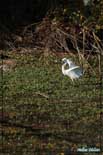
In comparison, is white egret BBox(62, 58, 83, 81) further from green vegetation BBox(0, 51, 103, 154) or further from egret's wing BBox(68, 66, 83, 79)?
green vegetation BBox(0, 51, 103, 154)

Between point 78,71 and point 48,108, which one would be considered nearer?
point 48,108

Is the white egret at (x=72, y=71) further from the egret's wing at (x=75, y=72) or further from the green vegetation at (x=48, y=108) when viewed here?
the green vegetation at (x=48, y=108)

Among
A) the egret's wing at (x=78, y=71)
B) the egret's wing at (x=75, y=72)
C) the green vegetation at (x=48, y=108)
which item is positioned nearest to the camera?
the green vegetation at (x=48, y=108)

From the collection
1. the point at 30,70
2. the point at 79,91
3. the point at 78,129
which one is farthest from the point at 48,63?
the point at 78,129

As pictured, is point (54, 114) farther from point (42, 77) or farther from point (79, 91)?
point (42, 77)

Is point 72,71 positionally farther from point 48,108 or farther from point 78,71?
point 48,108

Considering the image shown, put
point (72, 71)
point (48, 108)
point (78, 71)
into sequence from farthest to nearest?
point (78, 71), point (72, 71), point (48, 108)

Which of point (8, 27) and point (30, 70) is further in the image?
point (8, 27)

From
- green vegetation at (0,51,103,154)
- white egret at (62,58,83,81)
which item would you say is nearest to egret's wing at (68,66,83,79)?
white egret at (62,58,83,81)

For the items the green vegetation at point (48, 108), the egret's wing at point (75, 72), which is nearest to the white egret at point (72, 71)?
the egret's wing at point (75, 72)

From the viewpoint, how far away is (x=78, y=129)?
669 cm

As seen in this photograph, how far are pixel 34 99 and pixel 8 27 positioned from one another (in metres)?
3.97

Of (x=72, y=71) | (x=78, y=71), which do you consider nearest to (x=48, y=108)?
(x=72, y=71)

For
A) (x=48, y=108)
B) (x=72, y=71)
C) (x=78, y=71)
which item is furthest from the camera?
(x=78, y=71)
